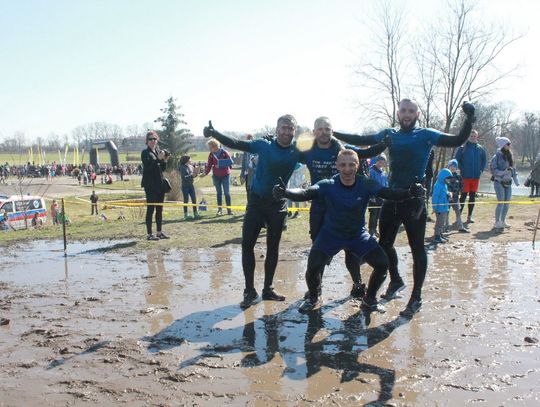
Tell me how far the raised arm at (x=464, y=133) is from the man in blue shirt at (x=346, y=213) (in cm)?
77

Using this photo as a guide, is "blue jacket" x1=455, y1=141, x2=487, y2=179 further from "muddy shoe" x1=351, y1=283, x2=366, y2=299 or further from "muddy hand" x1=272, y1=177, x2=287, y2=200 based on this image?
"muddy hand" x1=272, y1=177, x2=287, y2=200

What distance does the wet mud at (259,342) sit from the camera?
3539 millimetres

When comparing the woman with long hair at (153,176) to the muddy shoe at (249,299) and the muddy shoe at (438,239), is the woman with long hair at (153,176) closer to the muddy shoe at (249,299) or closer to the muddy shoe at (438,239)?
the muddy shoe at (249,299)

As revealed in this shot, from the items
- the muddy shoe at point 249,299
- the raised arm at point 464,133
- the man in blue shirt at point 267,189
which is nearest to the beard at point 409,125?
the raised arm at point 464,133

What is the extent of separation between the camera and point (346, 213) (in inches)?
199

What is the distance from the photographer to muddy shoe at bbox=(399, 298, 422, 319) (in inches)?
202

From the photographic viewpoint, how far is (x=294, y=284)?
6539mm

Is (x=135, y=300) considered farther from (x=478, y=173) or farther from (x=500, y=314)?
(x=478, y=173)

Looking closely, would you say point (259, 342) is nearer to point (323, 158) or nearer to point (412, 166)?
point (323, 158)

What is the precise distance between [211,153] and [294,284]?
6.58 metres

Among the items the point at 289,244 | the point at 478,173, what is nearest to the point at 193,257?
the point at 289,244

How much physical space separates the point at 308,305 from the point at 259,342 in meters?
1.02

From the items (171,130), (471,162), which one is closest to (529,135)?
(171,130)

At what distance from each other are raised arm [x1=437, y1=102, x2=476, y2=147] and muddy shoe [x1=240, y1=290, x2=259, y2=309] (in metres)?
2.61
